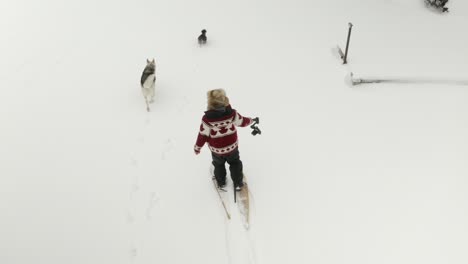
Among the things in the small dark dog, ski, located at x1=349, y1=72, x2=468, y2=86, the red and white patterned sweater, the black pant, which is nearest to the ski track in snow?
the black pant

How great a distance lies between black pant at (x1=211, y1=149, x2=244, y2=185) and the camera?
14.0 feet

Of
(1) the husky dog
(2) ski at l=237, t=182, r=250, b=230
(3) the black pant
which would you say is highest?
(1) the husky dog

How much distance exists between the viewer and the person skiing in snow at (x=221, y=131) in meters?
3.74

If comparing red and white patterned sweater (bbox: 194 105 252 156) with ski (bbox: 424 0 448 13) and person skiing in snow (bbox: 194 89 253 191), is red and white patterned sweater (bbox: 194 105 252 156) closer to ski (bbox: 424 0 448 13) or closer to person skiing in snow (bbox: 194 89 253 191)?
person skiing in snow (bbox: 194 89 253 191)

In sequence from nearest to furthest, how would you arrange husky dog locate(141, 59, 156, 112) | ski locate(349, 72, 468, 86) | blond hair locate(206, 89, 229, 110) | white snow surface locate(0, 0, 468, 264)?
1. blond hair locate(206, 89, 229, 110)
2. white snow surface locate(0, 0, 468, 264)
3. husky dog locate(141, 59, 156, 112)
4. ski locate(349, 72, 468, 86)

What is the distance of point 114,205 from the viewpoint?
4.63m

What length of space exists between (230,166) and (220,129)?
2.18 ft

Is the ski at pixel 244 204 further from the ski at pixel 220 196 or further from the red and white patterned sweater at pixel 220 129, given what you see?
the red and white patterned sweater at pixel 220 129

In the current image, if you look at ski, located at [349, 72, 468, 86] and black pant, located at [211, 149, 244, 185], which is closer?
black pant, located at [211, 149, 244, 185]

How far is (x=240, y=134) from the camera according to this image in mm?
5551

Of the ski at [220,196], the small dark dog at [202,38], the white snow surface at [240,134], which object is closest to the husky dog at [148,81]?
the white snow surface at [240,134]

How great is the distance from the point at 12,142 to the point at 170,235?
123 inches

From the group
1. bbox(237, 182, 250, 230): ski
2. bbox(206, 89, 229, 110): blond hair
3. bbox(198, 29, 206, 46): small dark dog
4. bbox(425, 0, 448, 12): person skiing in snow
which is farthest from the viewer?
bbox(425, 0, 448, 12): person skiing in snow

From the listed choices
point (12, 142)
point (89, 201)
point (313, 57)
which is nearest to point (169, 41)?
point (313, 57)
